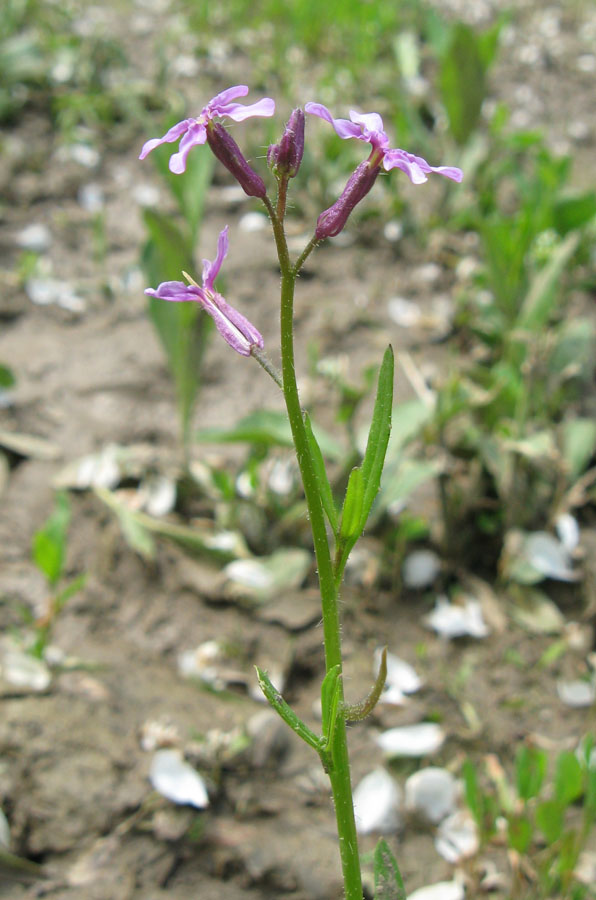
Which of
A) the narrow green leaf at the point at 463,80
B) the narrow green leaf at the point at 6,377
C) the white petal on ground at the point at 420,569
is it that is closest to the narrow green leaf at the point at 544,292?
the white petal on ground at the point at 420,569

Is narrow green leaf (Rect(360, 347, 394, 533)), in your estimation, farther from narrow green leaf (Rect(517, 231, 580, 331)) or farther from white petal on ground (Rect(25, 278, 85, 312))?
white petal on ground (Rect(25, 278, 85, 312))

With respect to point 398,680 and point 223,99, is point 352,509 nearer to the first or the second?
point 223,99

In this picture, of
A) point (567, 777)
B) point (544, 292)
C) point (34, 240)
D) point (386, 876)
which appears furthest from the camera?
point (34, 240)

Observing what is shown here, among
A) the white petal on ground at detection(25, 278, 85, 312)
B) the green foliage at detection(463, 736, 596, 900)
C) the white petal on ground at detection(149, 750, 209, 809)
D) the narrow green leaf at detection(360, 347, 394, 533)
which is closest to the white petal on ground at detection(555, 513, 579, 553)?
the green foliage at detection(463, 736, 596, 900)

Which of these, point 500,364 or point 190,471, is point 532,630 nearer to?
point 500,364

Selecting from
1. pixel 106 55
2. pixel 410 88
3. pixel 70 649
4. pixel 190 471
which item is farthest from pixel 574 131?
pixel 70 649

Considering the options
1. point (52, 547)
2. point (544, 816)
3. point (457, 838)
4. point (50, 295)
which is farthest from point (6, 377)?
point (544, 816)

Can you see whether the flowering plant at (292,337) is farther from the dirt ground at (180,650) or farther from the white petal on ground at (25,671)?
the white petal on ground at (25,671)
